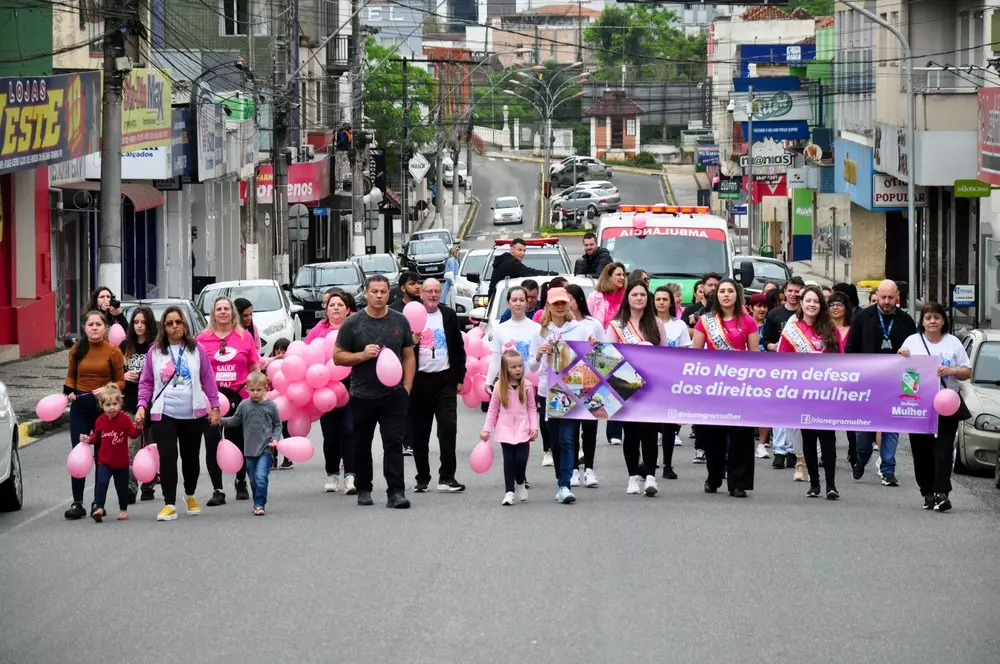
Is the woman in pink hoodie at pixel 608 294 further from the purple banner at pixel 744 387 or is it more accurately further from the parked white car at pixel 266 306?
the parked white car at pixel 266 306

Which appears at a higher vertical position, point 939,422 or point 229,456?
point 939,422

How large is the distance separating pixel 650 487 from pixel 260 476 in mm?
3225

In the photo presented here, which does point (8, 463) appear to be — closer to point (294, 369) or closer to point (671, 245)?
point (294, 369)

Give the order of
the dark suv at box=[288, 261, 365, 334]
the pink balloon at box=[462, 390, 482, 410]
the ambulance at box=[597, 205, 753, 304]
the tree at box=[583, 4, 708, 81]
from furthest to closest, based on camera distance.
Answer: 1. the tree at box=[583, 4, 708, 81]
2. the dark suv at box=[288, 261, 365, 334]
3. the ambulance at box=[597, 205, 753, 304]
4. the pink balloon at box=[462, 390, 482, 410]

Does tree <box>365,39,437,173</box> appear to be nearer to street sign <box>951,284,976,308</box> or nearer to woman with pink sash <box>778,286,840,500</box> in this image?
street sign <box>951,284,976,308</box>

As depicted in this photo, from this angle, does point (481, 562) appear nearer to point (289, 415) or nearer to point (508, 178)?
point (289, 415)

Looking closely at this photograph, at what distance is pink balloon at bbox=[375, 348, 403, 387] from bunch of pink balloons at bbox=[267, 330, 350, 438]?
2.56ft

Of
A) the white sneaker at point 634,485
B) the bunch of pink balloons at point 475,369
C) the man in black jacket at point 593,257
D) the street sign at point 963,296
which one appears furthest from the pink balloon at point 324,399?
the street sign at point 963,296

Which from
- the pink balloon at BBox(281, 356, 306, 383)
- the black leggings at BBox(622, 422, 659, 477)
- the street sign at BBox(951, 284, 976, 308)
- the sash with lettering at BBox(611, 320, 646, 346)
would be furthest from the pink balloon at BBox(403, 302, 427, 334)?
the street sign at BBox(951, 284, 976, 308)

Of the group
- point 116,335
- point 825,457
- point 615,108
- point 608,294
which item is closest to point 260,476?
point 116,335

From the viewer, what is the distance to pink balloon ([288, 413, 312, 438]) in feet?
46.4

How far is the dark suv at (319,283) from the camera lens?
A: 121ft

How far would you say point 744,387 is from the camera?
1418 cm

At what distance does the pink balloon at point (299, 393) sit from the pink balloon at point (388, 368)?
1.22 metres
